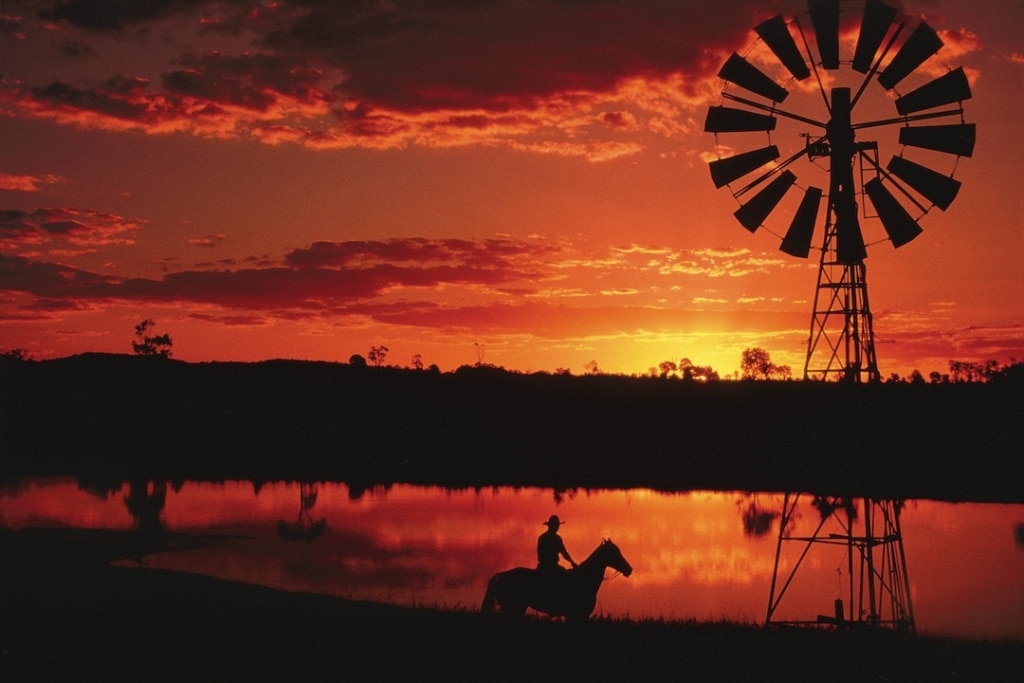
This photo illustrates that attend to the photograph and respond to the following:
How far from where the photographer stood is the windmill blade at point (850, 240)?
650 inches

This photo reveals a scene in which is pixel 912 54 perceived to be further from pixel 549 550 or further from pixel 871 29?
pixel 549 550

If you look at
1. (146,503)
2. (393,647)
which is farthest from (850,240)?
(146,503)

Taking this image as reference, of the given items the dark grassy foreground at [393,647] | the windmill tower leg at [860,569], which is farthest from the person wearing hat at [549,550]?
the windmill tower leg at [860,569]

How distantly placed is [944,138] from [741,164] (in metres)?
3.22

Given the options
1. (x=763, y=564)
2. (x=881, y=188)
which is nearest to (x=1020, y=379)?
(x=763, y=564)

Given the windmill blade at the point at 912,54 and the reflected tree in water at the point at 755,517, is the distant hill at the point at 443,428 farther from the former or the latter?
the windmill blade at the point at 912,54

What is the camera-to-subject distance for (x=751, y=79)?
16984 millimetres

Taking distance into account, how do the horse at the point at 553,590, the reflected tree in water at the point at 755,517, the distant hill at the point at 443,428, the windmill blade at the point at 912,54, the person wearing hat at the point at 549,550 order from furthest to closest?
the distant hill at the point at 443,428
the reflected tree in water at the point at 755,517
the windmill blade at the point at 912,54
the person wearing hat at the point at 549,550
the horse at the point at 553,590

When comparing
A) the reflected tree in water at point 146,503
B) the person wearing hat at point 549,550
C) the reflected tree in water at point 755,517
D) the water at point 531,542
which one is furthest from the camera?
the reflected tree in water at point 755,517

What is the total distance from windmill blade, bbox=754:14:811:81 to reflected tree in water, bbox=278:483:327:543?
20.2m

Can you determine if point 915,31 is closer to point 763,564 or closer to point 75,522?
point 763,564

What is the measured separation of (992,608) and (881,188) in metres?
11.8

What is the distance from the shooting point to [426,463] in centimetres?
5116

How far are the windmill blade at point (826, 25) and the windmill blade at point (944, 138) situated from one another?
1.76 m
